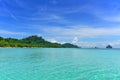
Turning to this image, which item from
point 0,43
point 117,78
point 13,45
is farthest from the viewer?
point 13,45

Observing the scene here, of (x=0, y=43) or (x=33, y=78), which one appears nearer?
(x=33, y=78)

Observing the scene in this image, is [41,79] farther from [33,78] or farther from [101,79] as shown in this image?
[101,79]

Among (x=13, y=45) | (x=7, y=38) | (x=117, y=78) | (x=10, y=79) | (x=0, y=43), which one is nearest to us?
(x=10, y=79)

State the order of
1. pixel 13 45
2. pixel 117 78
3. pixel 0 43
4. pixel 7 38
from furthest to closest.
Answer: pixel 7 38 < pixel 13 45 < pixel 0 43 < pixel 117 78

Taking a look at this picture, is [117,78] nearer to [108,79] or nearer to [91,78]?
[108,79]

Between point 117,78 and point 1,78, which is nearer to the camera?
point 1,78

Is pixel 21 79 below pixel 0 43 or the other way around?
below

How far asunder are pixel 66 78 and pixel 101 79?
10.1 feet

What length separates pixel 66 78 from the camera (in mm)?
16312

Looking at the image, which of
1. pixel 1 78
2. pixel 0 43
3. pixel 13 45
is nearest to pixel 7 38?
pixel 13 45

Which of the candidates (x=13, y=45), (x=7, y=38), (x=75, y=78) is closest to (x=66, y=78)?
(x=75, y=78)

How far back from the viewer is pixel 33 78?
53.3 feet

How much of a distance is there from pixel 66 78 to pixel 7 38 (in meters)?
142

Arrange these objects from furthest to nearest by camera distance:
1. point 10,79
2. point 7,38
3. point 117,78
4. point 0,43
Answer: point 7,38 < point 0,43 < point 117,78 < point 10,79
